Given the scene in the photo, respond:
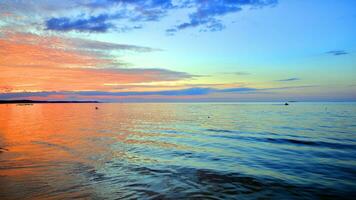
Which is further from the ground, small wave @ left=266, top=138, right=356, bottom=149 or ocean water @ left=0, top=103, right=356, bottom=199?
ocean water @ left=0, top=103, right=356, bottom=199

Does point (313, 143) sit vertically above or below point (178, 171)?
below

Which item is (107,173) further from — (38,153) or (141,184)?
(38,153)

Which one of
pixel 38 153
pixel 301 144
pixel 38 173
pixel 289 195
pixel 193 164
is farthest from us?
pixel 301 144

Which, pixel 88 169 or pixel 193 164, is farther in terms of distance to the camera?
pixel 193 164

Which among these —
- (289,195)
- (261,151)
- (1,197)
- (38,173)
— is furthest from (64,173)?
(261,151)

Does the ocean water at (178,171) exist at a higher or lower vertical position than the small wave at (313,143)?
higher

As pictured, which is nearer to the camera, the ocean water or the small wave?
the ocean water

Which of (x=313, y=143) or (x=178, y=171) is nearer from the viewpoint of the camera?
(x=178, y=171)

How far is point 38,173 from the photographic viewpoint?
14883mm

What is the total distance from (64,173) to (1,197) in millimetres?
4164

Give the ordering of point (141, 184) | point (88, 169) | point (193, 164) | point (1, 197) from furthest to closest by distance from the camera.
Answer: point (193, 164), point (88, 169), point (141, 184), point (1, 197)

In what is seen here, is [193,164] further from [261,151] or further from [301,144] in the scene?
[301,144]

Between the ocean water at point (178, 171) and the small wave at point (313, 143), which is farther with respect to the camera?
the small wave at point (313, 143)

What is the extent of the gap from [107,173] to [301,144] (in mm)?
20233
